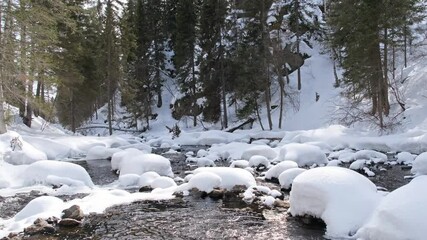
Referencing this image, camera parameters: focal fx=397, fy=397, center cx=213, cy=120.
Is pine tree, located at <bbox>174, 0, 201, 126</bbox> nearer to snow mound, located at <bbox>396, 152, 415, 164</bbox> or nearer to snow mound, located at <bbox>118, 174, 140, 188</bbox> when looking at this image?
snow mound, located at <bbox>396, 152, 415, 164</bbox>

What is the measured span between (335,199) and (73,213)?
537 centimetres

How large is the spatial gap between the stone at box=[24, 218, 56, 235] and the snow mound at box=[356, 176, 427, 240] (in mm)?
5706

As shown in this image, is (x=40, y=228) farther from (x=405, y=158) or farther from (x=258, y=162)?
(x=405, y=158)

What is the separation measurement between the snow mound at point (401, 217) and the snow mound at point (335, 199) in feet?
1.70

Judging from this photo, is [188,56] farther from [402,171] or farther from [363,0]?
[402,171]

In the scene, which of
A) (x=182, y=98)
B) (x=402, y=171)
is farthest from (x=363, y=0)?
(x=182, y=98)

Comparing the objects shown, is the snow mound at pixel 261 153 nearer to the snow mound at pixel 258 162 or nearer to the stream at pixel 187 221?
the snow mound at pixel 258 162

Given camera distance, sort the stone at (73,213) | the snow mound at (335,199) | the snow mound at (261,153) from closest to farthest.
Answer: the snow mound at (335,199), the stone at (73,213), the snow mound at (261,153)

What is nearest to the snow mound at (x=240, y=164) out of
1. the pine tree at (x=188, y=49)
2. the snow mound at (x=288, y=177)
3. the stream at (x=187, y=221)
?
the snow mound at (x=288, y=177)

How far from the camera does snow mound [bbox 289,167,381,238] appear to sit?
24.0 feet

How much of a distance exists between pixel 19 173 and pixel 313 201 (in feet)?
29.9

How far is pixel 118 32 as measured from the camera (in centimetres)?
3122

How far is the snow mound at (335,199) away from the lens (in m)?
7.33

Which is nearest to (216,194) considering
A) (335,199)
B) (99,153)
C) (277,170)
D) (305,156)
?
(277,170)
